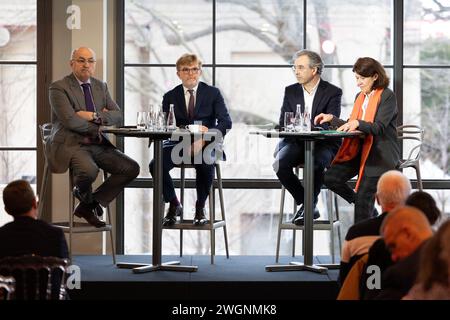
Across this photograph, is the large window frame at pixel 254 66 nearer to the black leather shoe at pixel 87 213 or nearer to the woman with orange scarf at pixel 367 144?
the black leather shoe at pixel 87 213

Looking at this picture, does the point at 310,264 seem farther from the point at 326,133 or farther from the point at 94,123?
the point at 94,123

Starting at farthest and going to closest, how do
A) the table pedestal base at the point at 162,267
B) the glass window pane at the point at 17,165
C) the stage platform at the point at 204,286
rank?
1. the glass window pane at the point at 17,165
2. the table pedestal base at the point at 162,267
3. the stage platform at the point at 204,286

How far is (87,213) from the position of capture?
22.7 ft

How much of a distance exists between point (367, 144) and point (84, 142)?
204cm

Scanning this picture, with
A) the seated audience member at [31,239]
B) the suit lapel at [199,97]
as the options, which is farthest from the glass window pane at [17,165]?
the seated audience member at [31,239]

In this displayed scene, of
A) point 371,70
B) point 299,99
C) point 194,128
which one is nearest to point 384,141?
point 371,70

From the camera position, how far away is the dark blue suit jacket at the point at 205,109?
23.5 feet

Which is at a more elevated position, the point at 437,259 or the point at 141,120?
the point at 141,120

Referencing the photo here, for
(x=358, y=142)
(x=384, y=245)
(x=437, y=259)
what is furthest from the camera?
(x=358, y=142)

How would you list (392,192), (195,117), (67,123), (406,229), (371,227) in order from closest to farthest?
(406,229), (371,227), (392,192), (67,123), (195,117)

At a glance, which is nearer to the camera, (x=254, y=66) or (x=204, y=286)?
(x=204, y=286)

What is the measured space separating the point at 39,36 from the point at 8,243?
4254 millimetres

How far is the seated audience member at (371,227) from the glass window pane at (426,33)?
3.72 m

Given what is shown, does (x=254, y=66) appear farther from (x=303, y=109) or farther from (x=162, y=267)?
(x=162, y=267)
